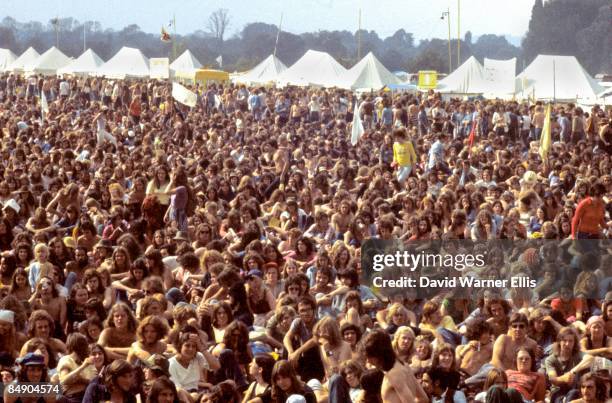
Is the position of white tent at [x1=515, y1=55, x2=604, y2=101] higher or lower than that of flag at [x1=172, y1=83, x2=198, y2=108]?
lower

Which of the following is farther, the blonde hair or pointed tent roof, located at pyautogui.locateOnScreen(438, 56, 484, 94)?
pointed tent roof, located at pyautogui.locateOnScreen(438, 56, 484, 94)

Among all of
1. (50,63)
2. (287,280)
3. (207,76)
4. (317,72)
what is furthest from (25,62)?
(287,280)

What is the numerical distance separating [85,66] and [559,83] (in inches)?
1035

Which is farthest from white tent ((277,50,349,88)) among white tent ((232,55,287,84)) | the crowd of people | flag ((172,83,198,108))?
the crowd of people

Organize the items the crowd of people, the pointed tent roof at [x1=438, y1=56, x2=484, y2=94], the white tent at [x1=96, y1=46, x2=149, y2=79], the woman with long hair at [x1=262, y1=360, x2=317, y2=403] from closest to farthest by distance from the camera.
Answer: the woman with long hair at [x1=262, y1=360, x2=317, y2=403], the crowd of people, the pointed tent roof at [x1=438, y1=56, x2=484, y2=94], the white tent at [x1=96, y1=46, x2=149, y2=79]

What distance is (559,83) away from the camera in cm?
4181

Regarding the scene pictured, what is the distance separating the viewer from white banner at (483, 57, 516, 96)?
1649 inches

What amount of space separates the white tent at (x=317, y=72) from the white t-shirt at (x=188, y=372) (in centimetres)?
3928

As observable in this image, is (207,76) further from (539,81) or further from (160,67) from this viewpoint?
(539,81)

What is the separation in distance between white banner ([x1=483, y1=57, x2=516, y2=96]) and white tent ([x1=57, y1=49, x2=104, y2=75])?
23059 mm

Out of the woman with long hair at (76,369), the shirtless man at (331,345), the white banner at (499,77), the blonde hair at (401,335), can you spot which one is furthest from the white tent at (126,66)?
the shirtless man at (331,345)

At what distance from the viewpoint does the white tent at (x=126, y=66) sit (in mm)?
59312

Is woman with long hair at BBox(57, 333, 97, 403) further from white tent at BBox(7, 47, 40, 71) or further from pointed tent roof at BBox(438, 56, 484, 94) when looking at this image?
white tent at BBox(7, 47, 40, 71)

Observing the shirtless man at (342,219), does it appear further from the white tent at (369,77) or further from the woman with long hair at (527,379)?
the white tent at (369,77)
